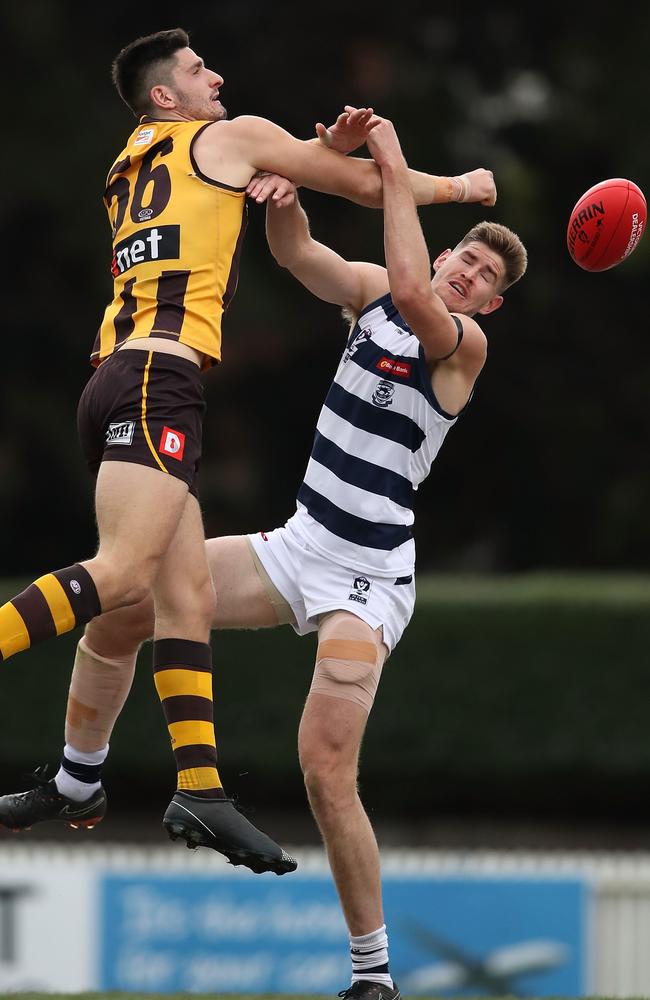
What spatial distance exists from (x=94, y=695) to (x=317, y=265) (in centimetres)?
179

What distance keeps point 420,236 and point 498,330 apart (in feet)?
47.4

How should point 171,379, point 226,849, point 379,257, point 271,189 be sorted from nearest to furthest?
point 226,849 < point 171,379 < point 271,189 < point 379,257

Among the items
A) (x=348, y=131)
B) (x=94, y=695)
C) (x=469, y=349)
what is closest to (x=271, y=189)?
(x=348, y=131)

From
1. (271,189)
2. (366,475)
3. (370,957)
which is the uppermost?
(271,189)

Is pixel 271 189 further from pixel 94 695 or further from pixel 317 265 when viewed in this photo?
pixel 94 695

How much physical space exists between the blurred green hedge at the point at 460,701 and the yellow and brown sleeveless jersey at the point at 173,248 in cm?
699

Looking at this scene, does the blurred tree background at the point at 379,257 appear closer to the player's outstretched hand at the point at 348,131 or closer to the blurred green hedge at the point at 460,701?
the blurred green hedge at the point at 460,701

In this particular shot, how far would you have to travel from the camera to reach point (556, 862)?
1088 centimetres

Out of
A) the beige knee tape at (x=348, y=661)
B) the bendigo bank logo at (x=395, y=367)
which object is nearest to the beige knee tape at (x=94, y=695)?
the beige knee tape at (x=348, y=661)

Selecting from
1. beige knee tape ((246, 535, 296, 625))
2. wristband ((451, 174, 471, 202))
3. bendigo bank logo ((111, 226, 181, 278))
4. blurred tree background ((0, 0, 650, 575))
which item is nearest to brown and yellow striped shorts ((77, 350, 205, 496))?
bendigo bank logo ((111, 226, 181, 278))

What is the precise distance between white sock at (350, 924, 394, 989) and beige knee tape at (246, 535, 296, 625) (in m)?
1.15

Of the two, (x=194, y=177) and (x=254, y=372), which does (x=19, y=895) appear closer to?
(x=194, y=177)

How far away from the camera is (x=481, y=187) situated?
6.21 m

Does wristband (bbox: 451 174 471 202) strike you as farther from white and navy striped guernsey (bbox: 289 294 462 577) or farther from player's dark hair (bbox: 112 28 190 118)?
player's dark hair (bbox: 112 28 190 118)
